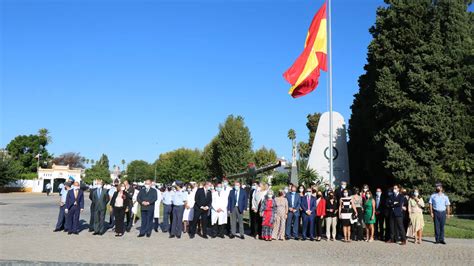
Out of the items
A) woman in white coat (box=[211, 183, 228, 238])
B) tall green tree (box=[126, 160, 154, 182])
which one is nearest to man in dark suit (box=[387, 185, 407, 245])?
woman in white coat (box=[211, 183, 228, 238])

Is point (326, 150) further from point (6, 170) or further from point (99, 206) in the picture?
point (6, 170)

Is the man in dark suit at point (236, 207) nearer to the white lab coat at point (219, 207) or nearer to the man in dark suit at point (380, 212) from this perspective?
the white lab coat at point (219, 207)

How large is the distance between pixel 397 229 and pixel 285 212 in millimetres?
3713

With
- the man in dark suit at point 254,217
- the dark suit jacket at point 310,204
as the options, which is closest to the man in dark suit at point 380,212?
Result: the dark suit jacket at point 310,204

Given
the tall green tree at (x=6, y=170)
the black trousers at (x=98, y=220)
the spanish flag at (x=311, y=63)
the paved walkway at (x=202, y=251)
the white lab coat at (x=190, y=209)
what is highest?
the spanish flag at (x=311, y=63)

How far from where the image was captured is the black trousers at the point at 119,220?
1473 centimetres

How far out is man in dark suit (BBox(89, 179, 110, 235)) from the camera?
49.4 feet

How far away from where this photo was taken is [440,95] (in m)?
26.5

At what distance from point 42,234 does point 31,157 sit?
70.9 m

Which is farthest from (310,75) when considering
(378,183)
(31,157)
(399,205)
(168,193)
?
(31,157)

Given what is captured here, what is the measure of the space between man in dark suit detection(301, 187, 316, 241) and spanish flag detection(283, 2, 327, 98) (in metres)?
4.60

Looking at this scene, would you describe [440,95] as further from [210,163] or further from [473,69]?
[210,163]

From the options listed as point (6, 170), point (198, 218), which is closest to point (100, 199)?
point (198, 218)

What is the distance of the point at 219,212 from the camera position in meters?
15.4
